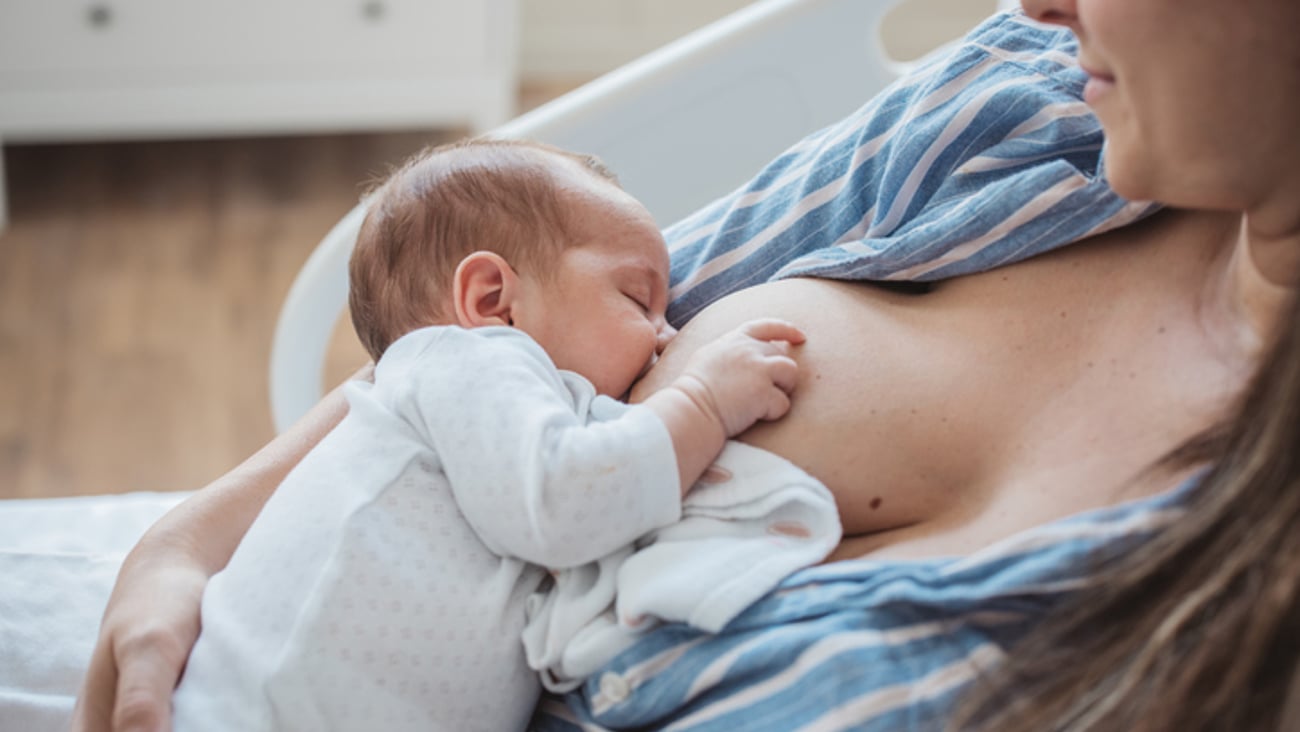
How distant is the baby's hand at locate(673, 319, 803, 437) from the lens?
0.92 m

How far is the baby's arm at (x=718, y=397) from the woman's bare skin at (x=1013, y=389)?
3cm

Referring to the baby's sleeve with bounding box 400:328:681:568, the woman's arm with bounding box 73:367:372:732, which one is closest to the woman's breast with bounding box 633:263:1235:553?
the baby's sleeve with bounding box 400:328:681:568

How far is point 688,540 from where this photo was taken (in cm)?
89

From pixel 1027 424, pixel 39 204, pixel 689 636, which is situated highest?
pixel 1027 424

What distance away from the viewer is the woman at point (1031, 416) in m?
0.73

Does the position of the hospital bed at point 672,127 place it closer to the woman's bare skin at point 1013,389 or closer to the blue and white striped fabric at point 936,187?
the blue and white striped fabric at point 936,187

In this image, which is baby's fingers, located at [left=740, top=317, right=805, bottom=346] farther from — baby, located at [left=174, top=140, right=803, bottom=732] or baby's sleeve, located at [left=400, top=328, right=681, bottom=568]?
baby's sleeve, located at [left=400, top=328, right=681, bottom=568]

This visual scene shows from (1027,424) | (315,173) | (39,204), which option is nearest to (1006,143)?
(1027,424)

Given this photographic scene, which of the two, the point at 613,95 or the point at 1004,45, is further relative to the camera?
the point at 613,95

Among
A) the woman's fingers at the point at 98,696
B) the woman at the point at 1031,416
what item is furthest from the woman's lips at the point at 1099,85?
the woman's fingers at the point at 98,696

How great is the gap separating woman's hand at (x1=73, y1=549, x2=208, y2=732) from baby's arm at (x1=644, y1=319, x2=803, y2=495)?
339 millimetres

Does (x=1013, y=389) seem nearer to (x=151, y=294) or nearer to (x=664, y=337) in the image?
(x=664, y=337)

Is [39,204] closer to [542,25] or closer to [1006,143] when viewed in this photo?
[542,25]

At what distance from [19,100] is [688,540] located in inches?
89.3
